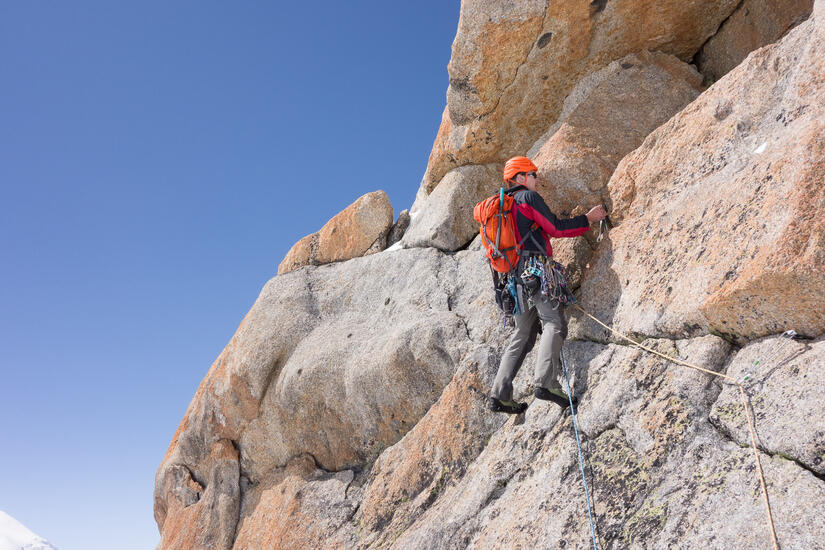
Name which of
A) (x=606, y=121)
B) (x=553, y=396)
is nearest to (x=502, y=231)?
(x=553, y=396)

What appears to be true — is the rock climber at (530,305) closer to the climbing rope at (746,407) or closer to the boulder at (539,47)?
the climbing rope at (746,407)

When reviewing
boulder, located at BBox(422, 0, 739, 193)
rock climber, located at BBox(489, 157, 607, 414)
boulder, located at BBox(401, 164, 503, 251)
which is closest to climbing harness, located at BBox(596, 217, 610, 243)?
rock climber, located at BBox(489, 157, 607, 414)

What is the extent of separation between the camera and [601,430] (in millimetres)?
6387

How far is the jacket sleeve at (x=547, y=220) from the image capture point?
7.61 metres

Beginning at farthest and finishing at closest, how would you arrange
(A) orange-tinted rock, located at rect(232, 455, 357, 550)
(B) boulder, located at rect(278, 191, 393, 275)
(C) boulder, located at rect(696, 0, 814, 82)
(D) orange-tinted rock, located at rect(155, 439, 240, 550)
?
(B) boulder, located at rect(278, 191, 393, 275), (D) orange-tinted rock, located at rect(155, 439, 240, 550), (A) orange-tinted rock, located at rect(232, 455, 357, 550), (C) boulder, located at rect(696, 0, 814, 82)

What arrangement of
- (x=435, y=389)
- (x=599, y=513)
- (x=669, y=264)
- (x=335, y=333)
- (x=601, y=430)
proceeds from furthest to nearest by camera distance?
(x=335, y=333) → (x=435, y=389) → (x=669, y=264) → (x=601, y=430) → (x=599, y=513)

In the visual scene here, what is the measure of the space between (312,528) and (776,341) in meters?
8.36

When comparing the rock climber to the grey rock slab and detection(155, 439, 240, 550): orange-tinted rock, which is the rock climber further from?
detection(155, 439, 240, 550): orange-tinted rock

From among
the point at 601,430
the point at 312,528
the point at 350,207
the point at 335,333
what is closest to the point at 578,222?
the point at 601,430

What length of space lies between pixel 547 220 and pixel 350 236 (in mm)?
7963

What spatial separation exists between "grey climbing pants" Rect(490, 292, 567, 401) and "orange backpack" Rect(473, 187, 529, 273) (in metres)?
0.65

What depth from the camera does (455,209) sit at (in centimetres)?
1239

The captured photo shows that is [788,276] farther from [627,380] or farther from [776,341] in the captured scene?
[627,380]

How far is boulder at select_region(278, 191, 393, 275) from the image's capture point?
14531 mm
